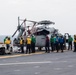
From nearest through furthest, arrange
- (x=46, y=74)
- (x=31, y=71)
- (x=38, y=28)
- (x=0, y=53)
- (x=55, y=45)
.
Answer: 1. (x=46, y=74)
2. (x=31, y=71)
3. (x=0, y=53)
4. (x=55, y=45)
5. (x=38, y=28)

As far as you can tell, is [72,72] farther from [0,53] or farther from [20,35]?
[20,35]

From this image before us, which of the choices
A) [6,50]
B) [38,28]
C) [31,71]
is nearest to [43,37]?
[38,28]

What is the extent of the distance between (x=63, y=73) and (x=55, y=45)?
73.2 ft

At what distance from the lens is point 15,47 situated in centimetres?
4328

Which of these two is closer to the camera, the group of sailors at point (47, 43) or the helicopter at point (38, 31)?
the group of sailors at point (47, 43)

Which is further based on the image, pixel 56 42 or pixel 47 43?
pixel 56 42

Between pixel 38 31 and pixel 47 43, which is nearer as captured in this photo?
pixel 47 43

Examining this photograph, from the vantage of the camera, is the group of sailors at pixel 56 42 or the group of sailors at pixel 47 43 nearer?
the group of sailors at pixel 47 43

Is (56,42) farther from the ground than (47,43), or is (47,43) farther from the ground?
(56,42)

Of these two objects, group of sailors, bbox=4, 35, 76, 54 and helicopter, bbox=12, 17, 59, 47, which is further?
helicopter, bbox=12, 17, 59, 47

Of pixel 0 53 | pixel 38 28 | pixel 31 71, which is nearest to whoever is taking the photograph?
pixel 31 71

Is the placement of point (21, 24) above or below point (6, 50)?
above

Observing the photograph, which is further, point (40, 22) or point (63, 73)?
point (40, 22)

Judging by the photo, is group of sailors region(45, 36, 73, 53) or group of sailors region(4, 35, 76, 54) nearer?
group of sailors region(4, 35, 76, 54)
